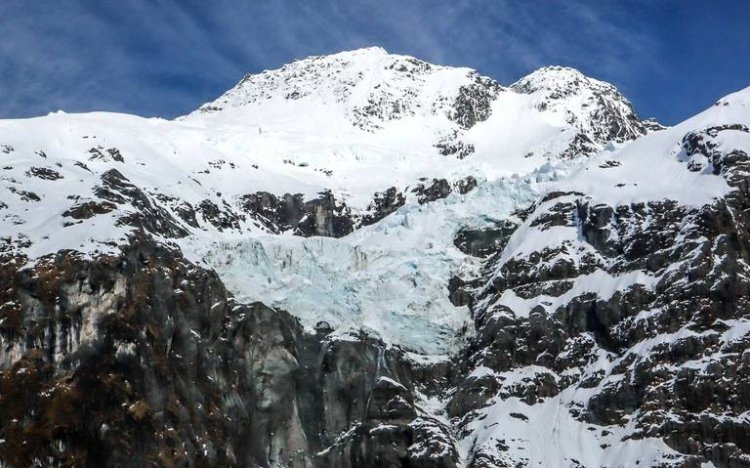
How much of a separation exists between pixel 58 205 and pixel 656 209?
239ft

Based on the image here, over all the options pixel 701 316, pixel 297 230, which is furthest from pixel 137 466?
pixel 297 230

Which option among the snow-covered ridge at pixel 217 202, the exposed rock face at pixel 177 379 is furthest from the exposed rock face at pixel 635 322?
the exposed rock face at pixel 177 379

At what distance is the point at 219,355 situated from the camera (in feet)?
419

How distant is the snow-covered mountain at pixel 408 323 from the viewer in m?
115

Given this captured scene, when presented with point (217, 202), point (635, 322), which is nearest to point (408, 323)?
point (635, 322)

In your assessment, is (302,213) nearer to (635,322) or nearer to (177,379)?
(177,379)

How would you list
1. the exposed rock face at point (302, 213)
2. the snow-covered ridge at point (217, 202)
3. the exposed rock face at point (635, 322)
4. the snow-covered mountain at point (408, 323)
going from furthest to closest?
the exposed rock face at point (302, 213)
the snow-covered ridge at point (217, 202)
the exposed rock face at point (635, 322)
the snow-covered mountain at point (408, 323)

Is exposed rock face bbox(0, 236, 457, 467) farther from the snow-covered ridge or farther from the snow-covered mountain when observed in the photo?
the snow-covered ridge

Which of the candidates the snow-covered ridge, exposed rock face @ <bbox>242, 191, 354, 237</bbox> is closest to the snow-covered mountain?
the snow-covered ridge

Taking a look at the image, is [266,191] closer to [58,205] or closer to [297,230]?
[297,230]

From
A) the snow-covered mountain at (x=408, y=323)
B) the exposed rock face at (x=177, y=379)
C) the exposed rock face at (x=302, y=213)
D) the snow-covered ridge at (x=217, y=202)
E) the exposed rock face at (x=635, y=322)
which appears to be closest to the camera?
the exposed rock face at (x=177, y=379)

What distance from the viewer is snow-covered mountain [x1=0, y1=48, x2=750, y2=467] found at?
11488cm

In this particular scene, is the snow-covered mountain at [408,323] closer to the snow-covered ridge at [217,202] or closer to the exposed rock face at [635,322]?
the exposed rock face at [635,322]

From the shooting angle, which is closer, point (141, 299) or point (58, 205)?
point (141, 299)
